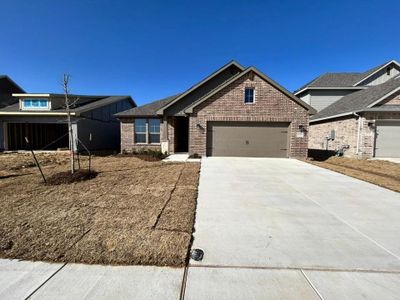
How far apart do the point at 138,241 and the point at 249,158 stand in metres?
10.2

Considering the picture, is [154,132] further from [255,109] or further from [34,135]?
[34,135]

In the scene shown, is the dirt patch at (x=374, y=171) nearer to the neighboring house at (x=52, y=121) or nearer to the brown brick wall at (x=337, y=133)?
the brown brick wall at (x=337, y=133)

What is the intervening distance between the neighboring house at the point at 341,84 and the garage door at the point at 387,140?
10215 mm

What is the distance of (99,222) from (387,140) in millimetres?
16577

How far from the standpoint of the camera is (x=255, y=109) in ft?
41.1

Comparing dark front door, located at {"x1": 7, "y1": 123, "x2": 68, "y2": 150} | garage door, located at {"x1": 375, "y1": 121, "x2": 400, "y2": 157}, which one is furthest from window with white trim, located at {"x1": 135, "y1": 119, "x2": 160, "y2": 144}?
garage door, located at {"x1": 375, "y1": 121, "x2": 400, "y2": 157}

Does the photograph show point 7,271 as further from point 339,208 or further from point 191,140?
point 191,140

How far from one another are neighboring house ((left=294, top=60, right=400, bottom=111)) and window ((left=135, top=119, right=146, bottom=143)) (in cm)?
1795

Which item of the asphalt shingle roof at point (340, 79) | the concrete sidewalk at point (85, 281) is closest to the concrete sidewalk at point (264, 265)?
the concrete sidewalk at point (85, 281)

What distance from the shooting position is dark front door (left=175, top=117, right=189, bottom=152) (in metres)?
16.0

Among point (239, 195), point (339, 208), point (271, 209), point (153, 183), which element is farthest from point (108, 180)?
point (339, 208)

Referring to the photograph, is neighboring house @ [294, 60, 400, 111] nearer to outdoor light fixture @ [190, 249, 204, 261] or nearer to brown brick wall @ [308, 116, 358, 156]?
brown brick wall @ [308, 116, 358, 156]

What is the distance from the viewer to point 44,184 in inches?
246

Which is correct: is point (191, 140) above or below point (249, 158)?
above
